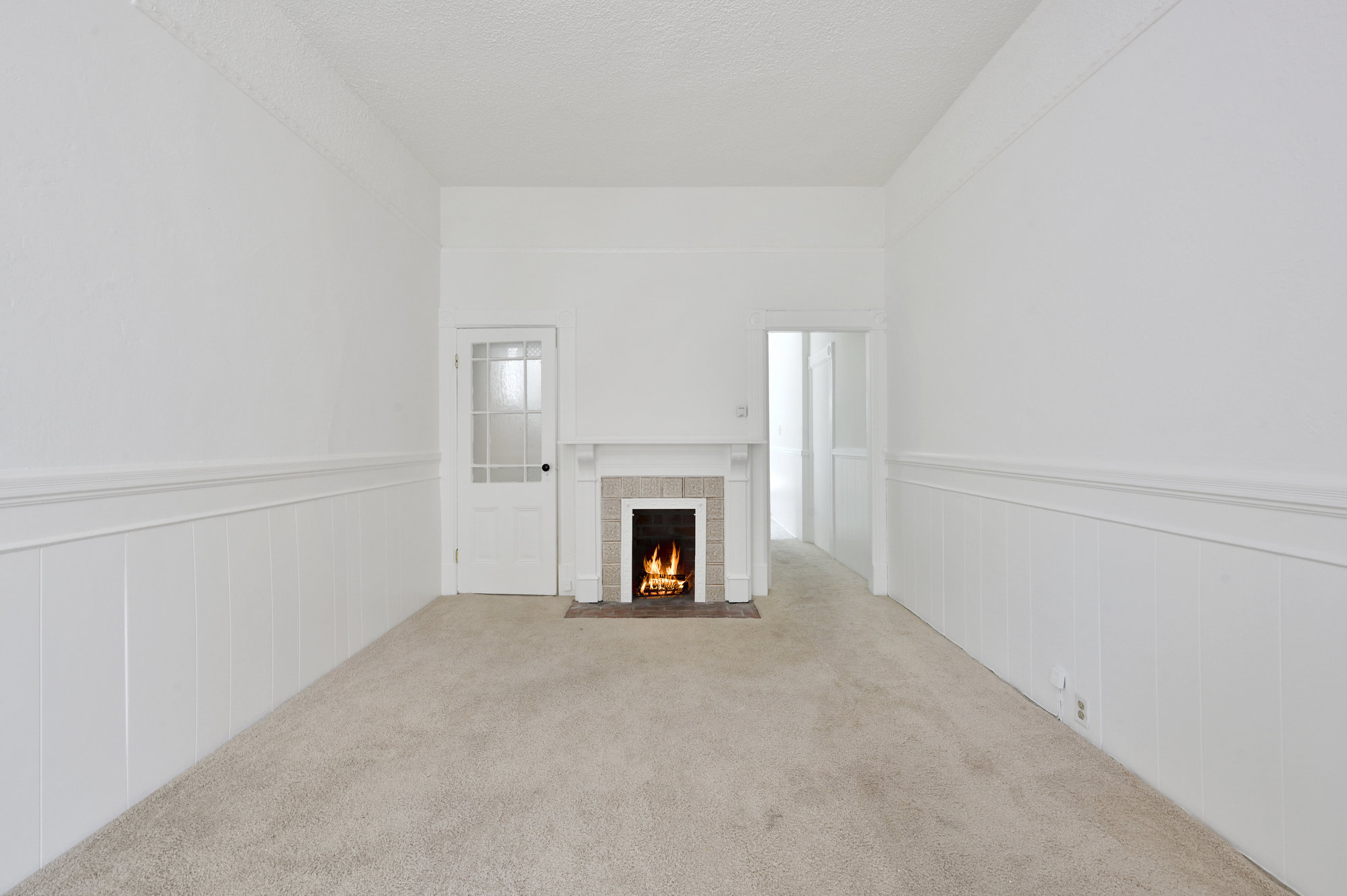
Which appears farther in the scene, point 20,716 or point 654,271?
point 654,271

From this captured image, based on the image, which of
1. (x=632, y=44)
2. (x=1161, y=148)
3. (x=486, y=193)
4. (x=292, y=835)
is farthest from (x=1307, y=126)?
(x=486, y=193)

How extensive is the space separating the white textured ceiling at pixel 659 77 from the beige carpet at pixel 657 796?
2.80 meters

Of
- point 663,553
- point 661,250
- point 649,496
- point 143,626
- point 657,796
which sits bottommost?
point 657,796

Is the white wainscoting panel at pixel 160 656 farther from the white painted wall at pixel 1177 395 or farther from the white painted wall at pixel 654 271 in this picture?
the white painted wall at pixel 1177 395

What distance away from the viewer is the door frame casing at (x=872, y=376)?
421 centimetres

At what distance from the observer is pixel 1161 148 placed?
5.99 feet

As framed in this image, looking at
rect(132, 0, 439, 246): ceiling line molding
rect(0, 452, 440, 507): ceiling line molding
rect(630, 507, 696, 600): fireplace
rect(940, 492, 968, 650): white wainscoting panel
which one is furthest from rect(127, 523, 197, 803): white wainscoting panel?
rect(940, 492, 968, 650): white wainscoting panel

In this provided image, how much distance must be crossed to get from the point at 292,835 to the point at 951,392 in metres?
3.25

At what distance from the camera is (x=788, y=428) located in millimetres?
Answer: 7312

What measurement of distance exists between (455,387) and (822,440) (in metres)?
3.38

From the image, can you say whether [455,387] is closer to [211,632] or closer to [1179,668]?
[211,632]

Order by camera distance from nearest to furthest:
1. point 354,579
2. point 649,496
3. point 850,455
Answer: point 354,579 → point 649,496 → point 850,455

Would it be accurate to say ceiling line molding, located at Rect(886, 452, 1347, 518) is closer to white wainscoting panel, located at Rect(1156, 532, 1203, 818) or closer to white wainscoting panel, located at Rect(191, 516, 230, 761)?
white wainscoting panel, located at Rect(1156, 532, 1203, 818)

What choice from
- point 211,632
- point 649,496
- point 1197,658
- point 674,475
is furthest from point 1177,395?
point 211,632
